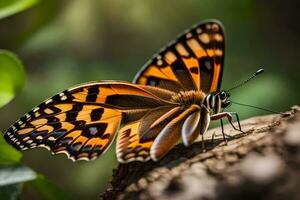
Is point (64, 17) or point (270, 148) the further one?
point (64, 17)

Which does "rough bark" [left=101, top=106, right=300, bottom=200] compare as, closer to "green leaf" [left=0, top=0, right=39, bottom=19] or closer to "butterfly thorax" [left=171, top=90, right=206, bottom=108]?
"butterfly thorax" [left=171, top=90, right=206, bottom=108]

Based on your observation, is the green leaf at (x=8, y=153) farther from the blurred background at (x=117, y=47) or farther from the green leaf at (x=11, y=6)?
the blurred background at (x=117, y=47)

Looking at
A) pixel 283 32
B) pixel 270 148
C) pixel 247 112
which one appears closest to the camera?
pixel 270 148

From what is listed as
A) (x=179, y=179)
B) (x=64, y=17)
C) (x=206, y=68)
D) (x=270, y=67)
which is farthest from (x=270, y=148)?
(x=64, y=17)

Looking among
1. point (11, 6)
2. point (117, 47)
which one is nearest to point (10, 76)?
point (11, 6)

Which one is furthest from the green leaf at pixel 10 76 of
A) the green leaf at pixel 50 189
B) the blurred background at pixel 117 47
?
the blurred background at pixel 117 47

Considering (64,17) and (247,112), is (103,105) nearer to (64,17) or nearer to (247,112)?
(247,112)
